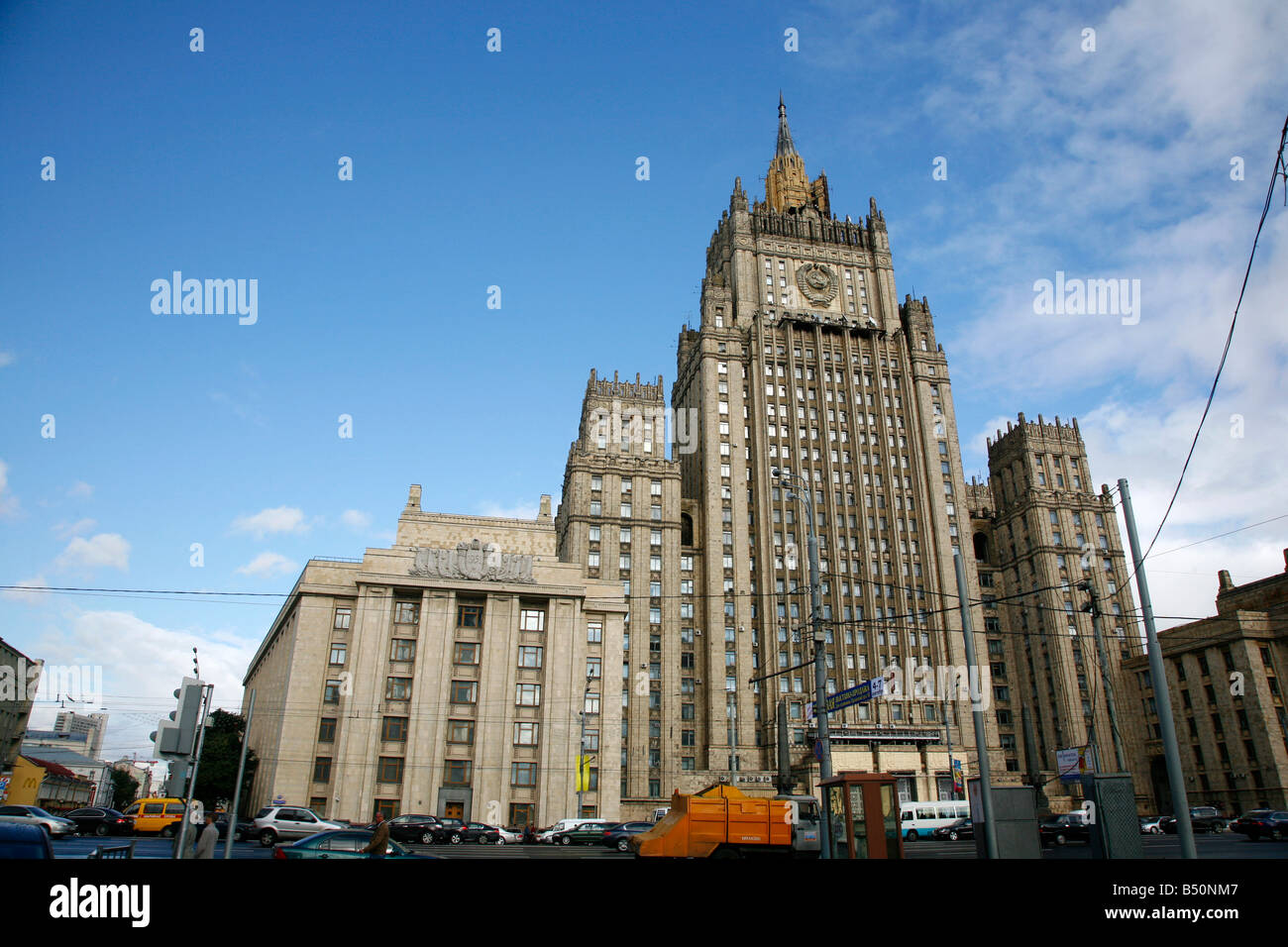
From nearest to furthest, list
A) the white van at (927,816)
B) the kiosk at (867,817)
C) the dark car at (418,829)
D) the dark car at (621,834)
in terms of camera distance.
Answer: the kiosk at (867,817), the dark car at (621,834), the dark car at (418,829), the white van at (927,816)

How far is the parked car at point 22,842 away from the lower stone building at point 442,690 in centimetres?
5320

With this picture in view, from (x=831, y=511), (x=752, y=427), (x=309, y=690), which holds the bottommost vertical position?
(x=309, y=690)

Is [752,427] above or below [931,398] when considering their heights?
below

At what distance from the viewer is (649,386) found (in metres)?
98.5

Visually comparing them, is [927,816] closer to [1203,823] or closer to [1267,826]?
[1267,826]

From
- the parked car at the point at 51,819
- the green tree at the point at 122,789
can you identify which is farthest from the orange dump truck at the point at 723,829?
the green tree at the point at 122,789

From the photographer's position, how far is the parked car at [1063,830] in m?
34.6

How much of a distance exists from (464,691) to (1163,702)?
49.8 metres

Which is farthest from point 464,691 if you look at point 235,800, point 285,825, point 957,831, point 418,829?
point 235,800

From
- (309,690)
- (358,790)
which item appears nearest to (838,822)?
(358,790)

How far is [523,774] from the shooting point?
57688mm

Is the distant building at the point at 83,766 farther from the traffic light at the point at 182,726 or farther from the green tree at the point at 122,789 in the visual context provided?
the traffic light at the point at 182,726
